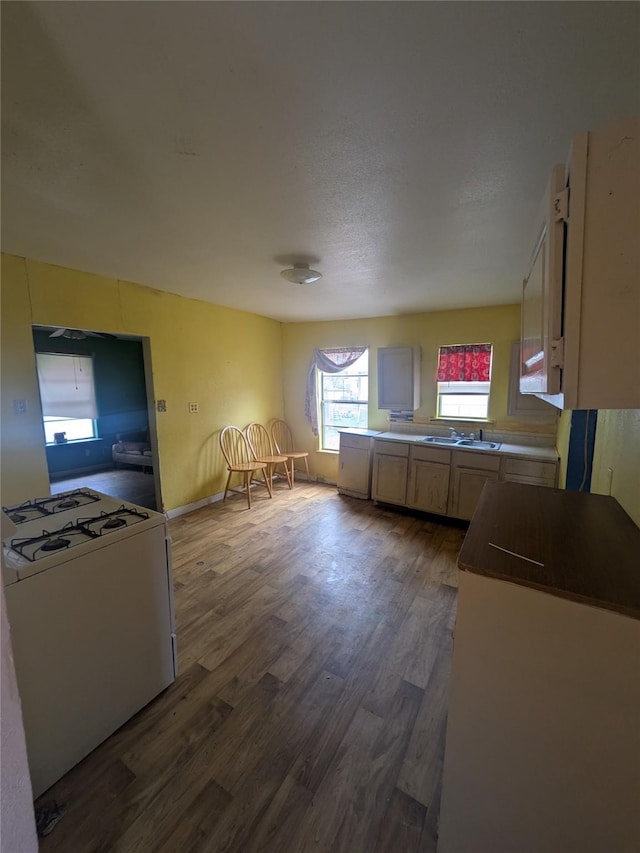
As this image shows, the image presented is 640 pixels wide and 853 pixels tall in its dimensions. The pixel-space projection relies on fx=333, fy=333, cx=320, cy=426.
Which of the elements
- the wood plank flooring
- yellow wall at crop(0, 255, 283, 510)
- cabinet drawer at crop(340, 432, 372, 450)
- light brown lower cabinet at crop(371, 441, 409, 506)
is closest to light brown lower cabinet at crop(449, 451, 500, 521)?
light brown lower cabinet at crop(371, 441, 409, 506)

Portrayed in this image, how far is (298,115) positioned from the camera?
1.10 metres

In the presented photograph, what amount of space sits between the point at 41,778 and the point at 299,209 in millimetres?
2588

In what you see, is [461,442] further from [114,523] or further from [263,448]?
[114,523]

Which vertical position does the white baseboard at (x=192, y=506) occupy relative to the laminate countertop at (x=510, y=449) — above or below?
below

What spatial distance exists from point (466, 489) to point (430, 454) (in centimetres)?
50

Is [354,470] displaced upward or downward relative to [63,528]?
downward

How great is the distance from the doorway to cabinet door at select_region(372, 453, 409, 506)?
310cm

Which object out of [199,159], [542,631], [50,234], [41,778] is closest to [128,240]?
[50,234]

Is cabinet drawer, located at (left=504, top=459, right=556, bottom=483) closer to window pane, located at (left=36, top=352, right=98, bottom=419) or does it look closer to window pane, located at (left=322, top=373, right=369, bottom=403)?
window pane, located at (left=322, top=373, right=369, bottom=403)

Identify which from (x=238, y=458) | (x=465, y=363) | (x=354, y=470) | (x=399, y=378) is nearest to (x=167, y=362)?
(x=238, y=458)

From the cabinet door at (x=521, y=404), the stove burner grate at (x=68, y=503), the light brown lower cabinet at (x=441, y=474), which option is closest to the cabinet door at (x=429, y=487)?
the light brown lower cabinet at (x=441, y=474)

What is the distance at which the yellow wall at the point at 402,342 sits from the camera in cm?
364

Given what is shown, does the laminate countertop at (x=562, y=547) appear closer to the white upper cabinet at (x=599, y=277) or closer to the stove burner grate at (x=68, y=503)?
the white upper cabinet at (x=599, y=277)

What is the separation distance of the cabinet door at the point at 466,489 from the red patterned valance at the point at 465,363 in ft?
3.71
